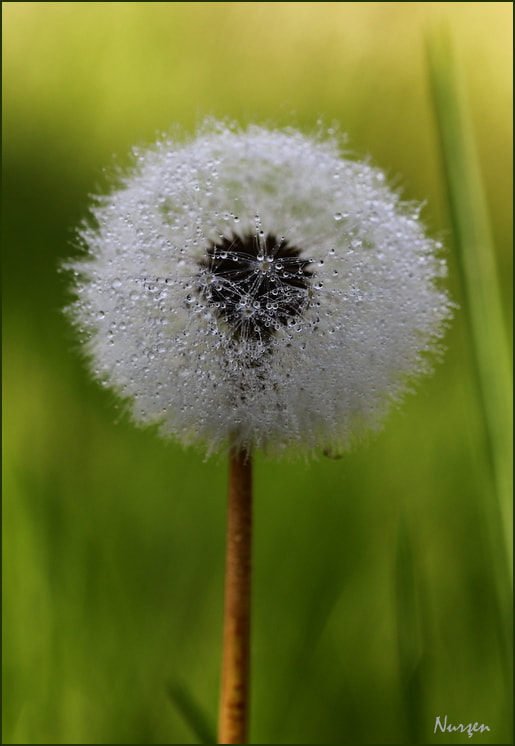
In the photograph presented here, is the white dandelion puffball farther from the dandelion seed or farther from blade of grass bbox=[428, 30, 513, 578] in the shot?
blade of grass bbox=[428, 30, 513, 578]

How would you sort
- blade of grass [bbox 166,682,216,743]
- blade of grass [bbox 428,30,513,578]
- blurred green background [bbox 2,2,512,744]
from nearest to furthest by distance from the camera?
blade of grass [bbox 428,30,513,578]
blade of grass [bbox 166,682,216,743]
blurred green background [bbox 2,2,512,744]

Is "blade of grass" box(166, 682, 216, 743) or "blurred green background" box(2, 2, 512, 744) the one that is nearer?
"blade of grass" box(166, 682, 216, 743)

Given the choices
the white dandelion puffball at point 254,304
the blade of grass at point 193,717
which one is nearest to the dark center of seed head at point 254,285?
the white dandelion puffball at point 254,304

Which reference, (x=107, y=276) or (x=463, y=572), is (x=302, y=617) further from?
(x=107, y=276)

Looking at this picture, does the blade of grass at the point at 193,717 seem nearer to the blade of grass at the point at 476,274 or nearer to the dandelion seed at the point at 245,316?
the dandelion seed at the point at 245,316

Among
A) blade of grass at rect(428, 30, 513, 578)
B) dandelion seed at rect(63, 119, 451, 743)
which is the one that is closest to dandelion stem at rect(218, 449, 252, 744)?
dandelion seed at rect(63, 119, 451, 743)

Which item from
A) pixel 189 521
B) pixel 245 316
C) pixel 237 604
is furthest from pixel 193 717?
pixel 189 521
